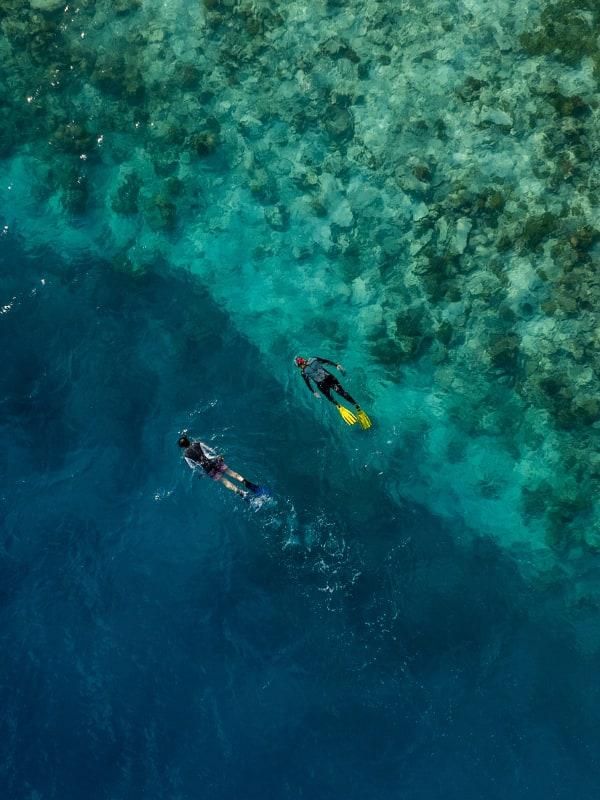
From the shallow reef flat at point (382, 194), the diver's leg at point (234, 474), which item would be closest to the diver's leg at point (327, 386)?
the shallow reef flat at point (382, 194)

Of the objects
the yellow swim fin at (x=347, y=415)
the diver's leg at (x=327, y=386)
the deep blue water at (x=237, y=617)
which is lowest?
the deep blue water at (x=237, y=617)

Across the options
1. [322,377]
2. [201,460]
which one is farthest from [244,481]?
[322,377]

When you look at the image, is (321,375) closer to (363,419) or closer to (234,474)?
(363,419)

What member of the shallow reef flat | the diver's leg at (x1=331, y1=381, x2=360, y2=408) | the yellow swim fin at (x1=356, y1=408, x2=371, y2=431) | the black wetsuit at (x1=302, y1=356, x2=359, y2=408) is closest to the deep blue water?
the yellow swim fin at (x1=356, y1=408, x2=371, y2=431)

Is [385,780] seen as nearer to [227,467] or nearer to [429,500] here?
[429,500]

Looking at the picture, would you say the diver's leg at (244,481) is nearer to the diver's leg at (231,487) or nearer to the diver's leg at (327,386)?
the diver's leg at (231,487)

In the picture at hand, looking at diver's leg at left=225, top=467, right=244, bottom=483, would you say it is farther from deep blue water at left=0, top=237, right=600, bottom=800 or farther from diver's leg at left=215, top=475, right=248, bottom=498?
deep blue water at left=0, top=237, right=600, bottom=800

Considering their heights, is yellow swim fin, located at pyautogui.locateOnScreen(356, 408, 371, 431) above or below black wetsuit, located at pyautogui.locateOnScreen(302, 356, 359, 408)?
below
